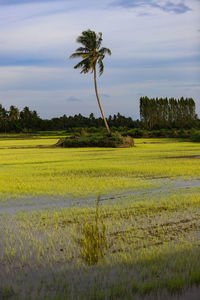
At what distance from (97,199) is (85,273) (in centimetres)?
469

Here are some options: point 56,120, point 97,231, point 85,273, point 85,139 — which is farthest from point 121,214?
point 56,120

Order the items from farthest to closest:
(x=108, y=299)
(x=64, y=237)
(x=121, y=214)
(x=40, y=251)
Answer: (x=121, y=214), (x=64, y=237), (x=40, y=251), (x=108, y=299)

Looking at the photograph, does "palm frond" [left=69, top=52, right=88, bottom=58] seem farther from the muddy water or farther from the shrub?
the muddy water

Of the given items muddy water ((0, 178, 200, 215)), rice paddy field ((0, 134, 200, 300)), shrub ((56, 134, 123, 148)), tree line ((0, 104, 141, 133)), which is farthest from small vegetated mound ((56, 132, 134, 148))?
tree line ((0, 104, 141, 133))

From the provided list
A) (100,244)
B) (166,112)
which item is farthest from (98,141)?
(166,112)

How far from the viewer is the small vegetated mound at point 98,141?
36.4 m

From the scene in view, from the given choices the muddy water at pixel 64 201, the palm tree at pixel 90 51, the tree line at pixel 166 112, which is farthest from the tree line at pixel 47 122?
the muddy water at pixel 64 201

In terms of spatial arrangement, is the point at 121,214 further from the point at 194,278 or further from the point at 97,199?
the point at 194,278

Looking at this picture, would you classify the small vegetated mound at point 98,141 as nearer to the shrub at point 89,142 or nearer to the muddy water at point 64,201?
the shrub at point 89,142

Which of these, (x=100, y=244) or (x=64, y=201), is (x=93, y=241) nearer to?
(x=100, y=244)

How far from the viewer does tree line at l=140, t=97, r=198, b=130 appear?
78.6 meters

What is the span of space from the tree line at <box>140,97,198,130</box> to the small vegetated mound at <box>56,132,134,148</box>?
4107cm

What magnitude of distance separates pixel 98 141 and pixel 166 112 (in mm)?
43929

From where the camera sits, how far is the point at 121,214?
6.75 metres
